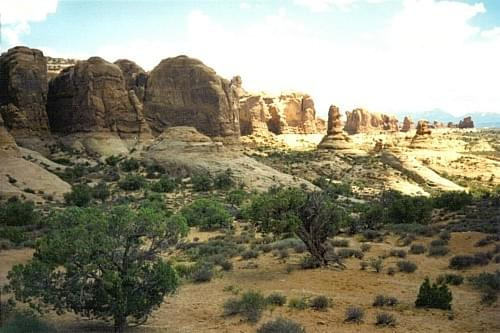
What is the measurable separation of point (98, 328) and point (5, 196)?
71.5 feet

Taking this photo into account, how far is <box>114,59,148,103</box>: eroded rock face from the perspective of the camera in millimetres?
57562

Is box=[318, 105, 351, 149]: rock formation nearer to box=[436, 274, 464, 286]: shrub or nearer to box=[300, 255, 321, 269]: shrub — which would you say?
box=[300, 255, 321, 269]: shrub

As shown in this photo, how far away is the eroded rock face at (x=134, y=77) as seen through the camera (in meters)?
57.6

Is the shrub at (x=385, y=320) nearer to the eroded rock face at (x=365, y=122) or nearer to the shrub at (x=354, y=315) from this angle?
the shrub at (x=354, y=315)

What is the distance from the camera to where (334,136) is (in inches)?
2749

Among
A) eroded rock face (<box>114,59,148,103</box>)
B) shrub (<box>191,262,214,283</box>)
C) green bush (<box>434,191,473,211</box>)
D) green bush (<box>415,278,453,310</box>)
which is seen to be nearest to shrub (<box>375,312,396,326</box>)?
green bush (<box>415,278,453,310</box>)

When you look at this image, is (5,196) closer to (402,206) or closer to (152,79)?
(402,206)

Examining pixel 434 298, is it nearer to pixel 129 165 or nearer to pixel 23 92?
pixel 129 165

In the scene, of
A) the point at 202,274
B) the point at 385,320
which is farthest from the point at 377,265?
the point at 202,274

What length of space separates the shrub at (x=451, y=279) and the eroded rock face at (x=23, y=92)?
43.7 meters

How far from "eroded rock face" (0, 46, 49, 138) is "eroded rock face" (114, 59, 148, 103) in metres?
10.7

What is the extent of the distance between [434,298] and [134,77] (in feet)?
180

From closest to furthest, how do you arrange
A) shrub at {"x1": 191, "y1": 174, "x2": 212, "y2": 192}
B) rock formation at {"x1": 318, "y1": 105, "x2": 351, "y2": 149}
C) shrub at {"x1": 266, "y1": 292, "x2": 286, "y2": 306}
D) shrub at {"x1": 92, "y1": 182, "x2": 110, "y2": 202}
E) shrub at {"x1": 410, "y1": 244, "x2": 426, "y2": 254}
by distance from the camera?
shrub at {"x1": 266, "y1": 292, "x2": 286, "y2": 306} < shrub at {"x1": 410, "y1": 244, "x2": 426, "y2": 254} < shrub at {"x1": 92, "y1": 182, "x2": 110, "y2": 202} < shrub at {"x1": 191, "y1": 174, "x2": 212, "y2": 192} < rock formation at {"x1": 318, "y1": 105, "x2": 351, "y2": 149}

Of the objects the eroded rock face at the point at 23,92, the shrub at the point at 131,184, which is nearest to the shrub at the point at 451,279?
the shrub at the point at 131,184
